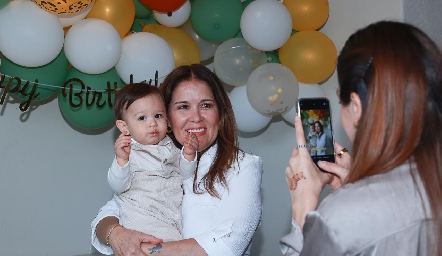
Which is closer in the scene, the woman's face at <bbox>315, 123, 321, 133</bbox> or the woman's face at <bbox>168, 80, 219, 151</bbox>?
the woman's face at <bbox>315, 123, 321, 133</bbox>

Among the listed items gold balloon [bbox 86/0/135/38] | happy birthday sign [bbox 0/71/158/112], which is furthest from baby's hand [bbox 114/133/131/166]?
gold balloon [bbox 86/0/135/38]

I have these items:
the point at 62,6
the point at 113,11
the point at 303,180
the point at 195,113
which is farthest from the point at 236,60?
the point at 303,180

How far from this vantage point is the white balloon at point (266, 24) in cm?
315

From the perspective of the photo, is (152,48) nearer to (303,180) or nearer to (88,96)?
(88,96)

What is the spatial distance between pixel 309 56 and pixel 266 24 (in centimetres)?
29

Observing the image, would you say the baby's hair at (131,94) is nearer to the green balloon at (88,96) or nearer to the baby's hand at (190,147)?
the baby's hand at (190,147)

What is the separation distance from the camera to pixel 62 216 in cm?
346

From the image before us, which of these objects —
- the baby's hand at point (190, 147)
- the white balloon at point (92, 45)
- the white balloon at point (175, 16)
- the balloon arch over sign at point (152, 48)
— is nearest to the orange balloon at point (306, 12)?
the balloon arch over sign at point (152, 48)

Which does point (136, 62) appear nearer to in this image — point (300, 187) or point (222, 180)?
point (222, 180)

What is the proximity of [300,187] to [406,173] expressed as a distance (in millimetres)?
335

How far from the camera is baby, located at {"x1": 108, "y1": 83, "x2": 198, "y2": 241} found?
2.13 meters

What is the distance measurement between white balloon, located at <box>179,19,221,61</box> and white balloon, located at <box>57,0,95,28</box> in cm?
61

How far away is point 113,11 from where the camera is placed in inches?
117

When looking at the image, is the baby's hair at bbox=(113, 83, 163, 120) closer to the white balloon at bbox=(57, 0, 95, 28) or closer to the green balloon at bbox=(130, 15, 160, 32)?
the white balloon at bbox=(57, 0, 95, 28)
